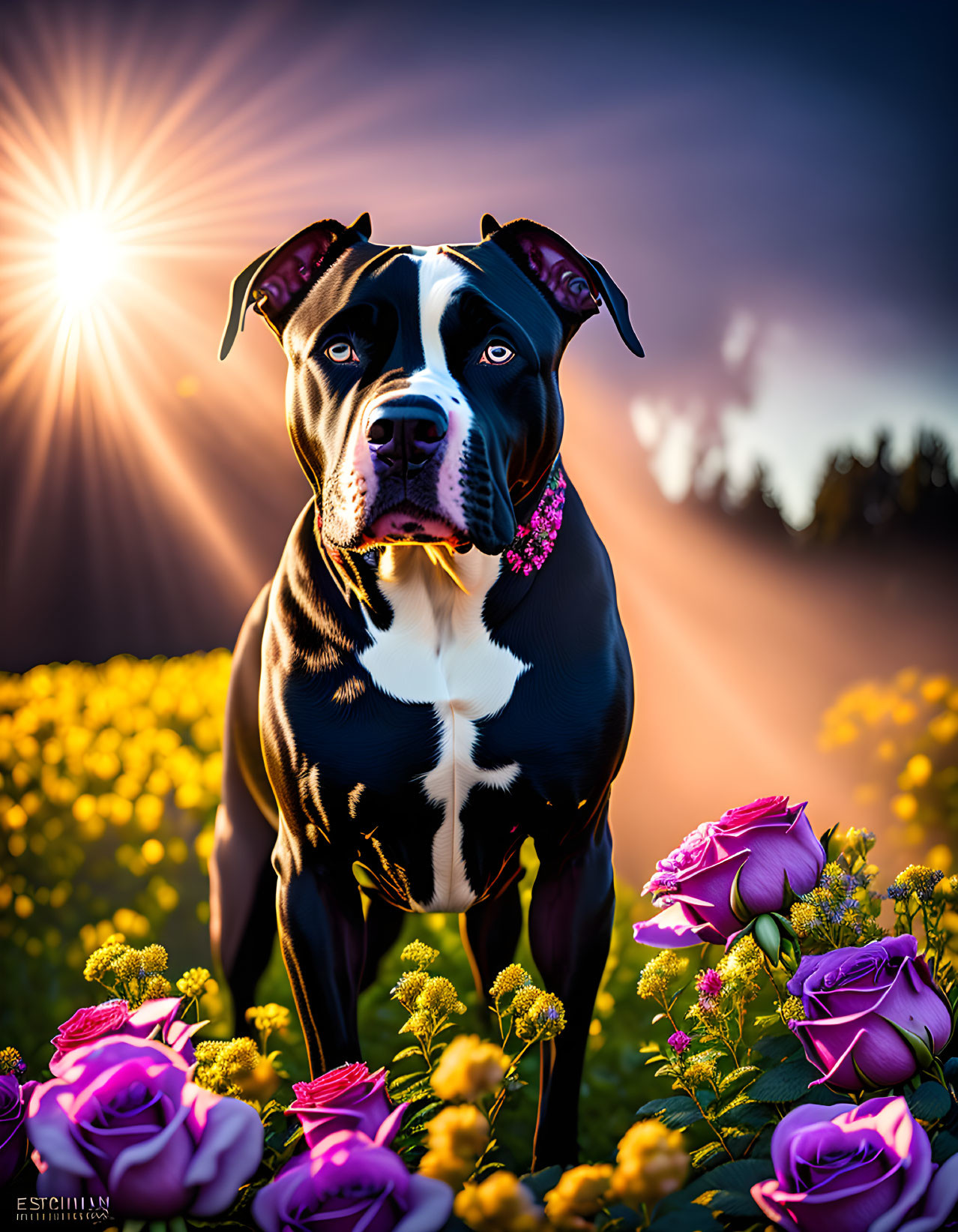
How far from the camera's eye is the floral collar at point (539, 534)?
5.74 ft

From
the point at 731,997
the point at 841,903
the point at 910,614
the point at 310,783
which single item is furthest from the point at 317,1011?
the point at 910,614

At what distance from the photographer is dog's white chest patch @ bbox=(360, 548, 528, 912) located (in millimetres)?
1693

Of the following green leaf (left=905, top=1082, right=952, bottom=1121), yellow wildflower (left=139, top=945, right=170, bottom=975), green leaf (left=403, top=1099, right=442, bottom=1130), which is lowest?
green leaf (left=403, top=1099, right=442, bottom=1130)

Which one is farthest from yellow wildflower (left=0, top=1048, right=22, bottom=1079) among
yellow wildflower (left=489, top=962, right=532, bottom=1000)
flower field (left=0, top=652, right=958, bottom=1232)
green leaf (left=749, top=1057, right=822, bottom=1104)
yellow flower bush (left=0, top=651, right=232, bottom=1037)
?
yellow flower bush (left=0, top=651, right=232, bottom=1037)

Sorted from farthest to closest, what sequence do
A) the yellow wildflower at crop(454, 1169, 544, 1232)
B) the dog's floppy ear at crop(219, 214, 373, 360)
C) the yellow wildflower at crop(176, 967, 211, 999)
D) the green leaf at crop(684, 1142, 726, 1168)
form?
the dog's floppy ear at crop(219, 214, 373, 360) → the yellow wildflower at crop(176, 967, 211, 999) → the green leaf at crop(684, 1142, 726, 1168) → the yellow wildflower at crop(454, 1169, 544, 1232)

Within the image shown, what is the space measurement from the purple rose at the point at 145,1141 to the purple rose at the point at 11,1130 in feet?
0.42

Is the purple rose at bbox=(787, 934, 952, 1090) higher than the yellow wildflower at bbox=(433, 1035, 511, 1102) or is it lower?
lower

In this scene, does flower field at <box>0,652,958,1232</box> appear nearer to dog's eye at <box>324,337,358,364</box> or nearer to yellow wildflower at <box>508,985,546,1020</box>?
yellow wildflower at <box>508,985,546,1020</box>

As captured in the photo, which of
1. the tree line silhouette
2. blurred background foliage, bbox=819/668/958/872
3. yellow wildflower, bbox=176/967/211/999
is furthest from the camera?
the tree line silhouette

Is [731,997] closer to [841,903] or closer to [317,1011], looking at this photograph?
[841,903]

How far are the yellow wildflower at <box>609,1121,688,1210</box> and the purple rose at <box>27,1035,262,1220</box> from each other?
43 cm

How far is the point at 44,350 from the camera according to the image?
340 centimetres

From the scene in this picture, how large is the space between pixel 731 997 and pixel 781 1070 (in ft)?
0.40

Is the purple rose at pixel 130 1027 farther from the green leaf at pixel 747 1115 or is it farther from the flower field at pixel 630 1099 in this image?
the green leaf at pixel 747 1115
